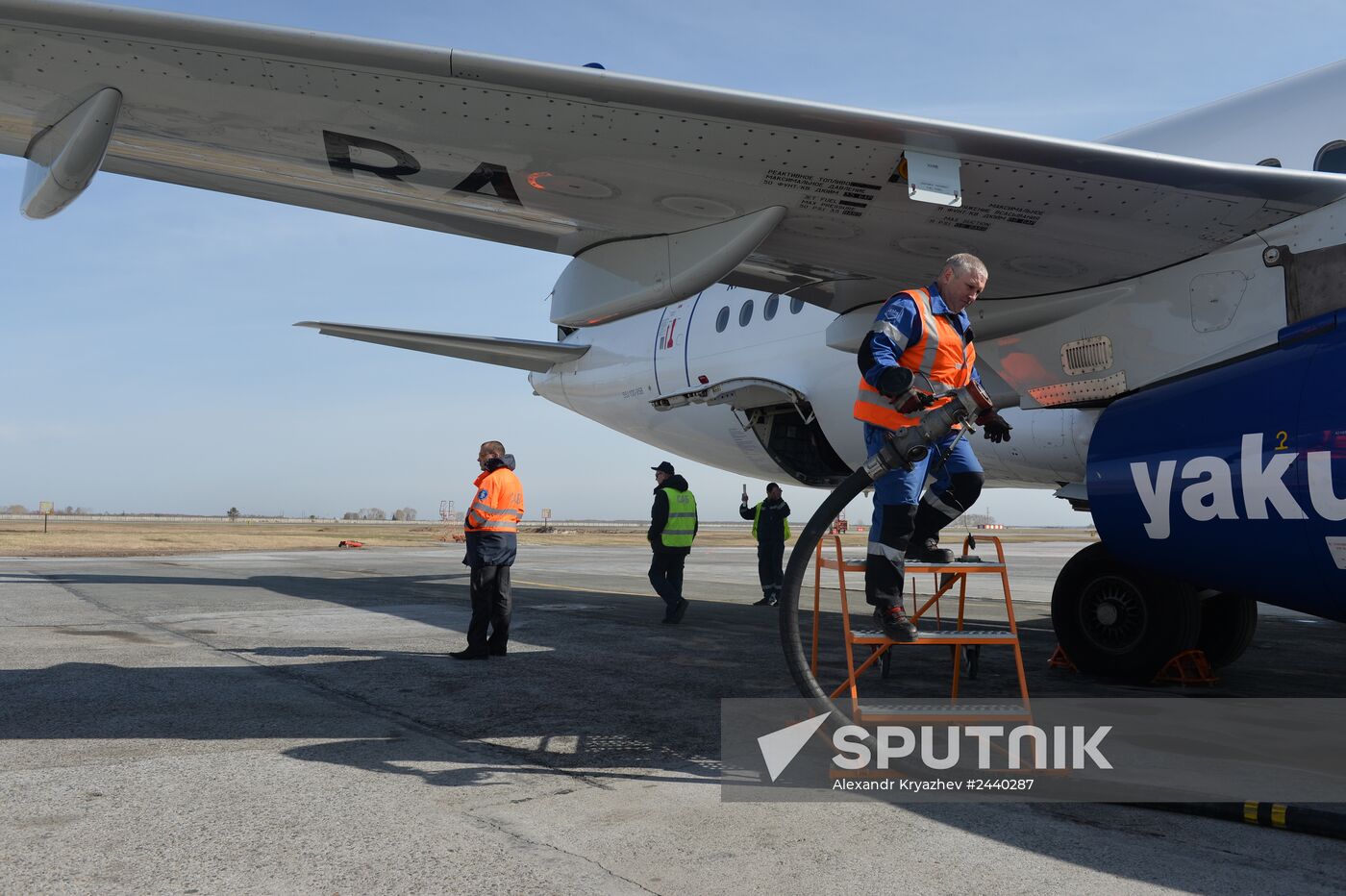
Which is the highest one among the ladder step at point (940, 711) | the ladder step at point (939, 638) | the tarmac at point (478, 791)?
the ladder step at point (939, 638)

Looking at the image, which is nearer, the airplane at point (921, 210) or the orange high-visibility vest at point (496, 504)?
the airplane at point (921, 210)

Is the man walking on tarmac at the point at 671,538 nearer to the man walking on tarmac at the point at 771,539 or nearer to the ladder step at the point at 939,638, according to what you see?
the man walking on tarmac at the point at 771,539

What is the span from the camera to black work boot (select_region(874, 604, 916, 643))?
171 inches

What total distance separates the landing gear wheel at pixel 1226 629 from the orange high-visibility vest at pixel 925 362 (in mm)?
4028

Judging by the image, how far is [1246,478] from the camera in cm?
467

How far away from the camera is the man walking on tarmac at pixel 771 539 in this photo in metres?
13.6

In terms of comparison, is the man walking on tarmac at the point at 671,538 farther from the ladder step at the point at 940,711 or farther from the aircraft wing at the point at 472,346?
the ladder step at the point at 940,711

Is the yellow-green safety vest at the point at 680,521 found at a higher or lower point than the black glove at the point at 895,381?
lower

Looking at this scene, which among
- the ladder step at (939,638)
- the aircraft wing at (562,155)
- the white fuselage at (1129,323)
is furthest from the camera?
the white fuselage at (1129,323)

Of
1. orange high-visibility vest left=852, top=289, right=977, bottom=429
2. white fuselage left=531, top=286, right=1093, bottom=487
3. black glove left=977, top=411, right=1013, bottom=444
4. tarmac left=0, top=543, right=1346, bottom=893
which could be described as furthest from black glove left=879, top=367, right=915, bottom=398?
white fuselage left=531, top=286, right=1093, bottom=487

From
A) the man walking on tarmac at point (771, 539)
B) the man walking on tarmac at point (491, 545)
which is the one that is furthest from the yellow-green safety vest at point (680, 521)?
the man walking on tarmac at point (491, 545)

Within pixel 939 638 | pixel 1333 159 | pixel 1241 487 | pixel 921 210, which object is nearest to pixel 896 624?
pixel 939 638

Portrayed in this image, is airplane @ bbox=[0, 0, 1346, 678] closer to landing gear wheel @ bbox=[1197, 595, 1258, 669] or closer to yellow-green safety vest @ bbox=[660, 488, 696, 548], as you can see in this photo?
landing gear wheel @ bbox=[1197, 595, 1258, 669]

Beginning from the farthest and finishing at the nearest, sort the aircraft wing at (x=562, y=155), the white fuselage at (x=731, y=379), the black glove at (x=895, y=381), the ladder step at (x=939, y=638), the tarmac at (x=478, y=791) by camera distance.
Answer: the white fuselage at (x=731, y=379) → the aircraft wing at (x=562, y=155) → the ladder step at (x=939, y=638) → the black glove at (x=895, y=381) → the tarmac at (x=478, y=791)
